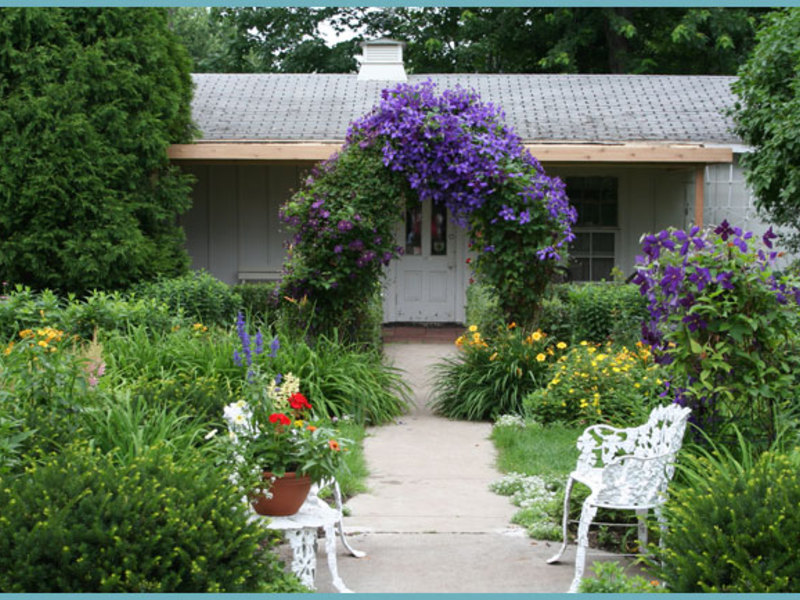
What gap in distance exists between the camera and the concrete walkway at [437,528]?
15.8 feet

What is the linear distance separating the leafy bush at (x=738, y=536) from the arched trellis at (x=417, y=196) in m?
4.98

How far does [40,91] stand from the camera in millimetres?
10945

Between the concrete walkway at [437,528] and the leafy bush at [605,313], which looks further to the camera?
the leafy bush at [605,313]

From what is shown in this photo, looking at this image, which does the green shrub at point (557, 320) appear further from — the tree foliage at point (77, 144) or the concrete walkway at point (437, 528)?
the tree foliage at point (77, 144)

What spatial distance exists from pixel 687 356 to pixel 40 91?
843 centimetres

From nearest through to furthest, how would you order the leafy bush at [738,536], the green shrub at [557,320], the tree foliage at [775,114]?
the leafy bush at [738,536] < the tree foliage at [775,114] < the green shrub at [557,320]

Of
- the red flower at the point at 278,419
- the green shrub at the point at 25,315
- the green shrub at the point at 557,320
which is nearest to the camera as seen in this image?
the red flower at the point at 278,419

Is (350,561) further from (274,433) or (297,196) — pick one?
(297,196)

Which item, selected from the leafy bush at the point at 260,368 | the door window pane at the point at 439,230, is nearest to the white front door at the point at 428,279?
the door window pane at the point at 439,230

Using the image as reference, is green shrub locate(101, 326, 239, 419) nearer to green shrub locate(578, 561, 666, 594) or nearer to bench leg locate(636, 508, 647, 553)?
bench leg locate(636, 508, 647, 553)

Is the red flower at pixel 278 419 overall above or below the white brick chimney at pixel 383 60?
below

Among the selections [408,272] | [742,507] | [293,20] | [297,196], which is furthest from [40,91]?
[293,20]

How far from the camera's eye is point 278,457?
15.8ft

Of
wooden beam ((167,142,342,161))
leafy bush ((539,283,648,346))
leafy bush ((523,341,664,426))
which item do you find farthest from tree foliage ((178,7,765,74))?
leafy bush ((523,341,664,426))
